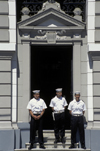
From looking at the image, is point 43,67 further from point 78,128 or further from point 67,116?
point 78,128

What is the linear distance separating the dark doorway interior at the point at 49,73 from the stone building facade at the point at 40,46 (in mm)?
1436

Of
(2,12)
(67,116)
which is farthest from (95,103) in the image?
(2,12)

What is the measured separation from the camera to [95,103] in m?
13.3

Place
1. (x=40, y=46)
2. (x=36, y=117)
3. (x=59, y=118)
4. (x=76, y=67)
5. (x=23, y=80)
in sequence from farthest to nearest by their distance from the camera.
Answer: (x=40, y=46)
(x=76, y=67)
(x=23, y=80)
(x=59, y=118)
(x=36, y=117)

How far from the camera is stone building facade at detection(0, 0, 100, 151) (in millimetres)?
13203

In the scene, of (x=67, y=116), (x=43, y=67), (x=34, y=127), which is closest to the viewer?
(x=34, y=127)

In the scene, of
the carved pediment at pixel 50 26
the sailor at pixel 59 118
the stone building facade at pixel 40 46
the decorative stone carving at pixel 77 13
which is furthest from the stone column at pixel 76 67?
the decorative stone carving at pixel 77 13

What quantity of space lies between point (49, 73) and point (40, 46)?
243 centimetres

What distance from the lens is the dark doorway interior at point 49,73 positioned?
50.5 feet

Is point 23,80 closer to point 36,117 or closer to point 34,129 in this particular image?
point 36,117

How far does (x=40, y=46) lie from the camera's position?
14.0 m

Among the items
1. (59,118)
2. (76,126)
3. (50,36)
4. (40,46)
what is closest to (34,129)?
(59,118)

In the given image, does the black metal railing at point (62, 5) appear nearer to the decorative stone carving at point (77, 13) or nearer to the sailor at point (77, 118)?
the decorative stone carving at point (77, 13)

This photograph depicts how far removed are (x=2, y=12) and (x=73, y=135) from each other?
15.3 feet
